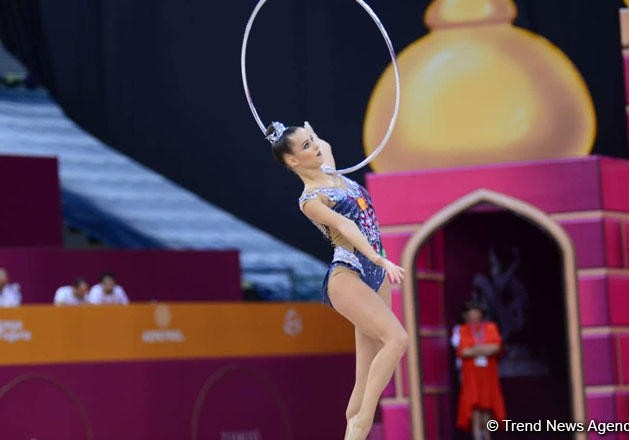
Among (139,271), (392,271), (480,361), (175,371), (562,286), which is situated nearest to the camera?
(392,271)

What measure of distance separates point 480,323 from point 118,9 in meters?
7.51

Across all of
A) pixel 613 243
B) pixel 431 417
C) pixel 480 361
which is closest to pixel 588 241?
pixel 613 243

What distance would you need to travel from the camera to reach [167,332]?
1317 centimetres

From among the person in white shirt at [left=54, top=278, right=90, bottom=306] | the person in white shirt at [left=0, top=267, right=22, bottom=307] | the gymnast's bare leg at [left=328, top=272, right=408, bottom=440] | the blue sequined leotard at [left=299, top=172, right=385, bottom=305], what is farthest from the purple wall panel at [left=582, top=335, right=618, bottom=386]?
the gymnast's bare leg at [left=328, top=272, right=408, bottom=440]

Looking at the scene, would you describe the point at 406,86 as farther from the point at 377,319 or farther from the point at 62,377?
the point at 377,319

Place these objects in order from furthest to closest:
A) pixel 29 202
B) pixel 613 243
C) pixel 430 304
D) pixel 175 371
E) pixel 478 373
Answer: pixel 29 202, pixel 430 304, pixel 478 373, pixel 175 371, pixel 613 243

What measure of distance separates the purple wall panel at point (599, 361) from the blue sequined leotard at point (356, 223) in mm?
6174

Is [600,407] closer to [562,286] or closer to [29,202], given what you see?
[562,286]

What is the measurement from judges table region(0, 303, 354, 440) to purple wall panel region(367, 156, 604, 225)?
1.84m

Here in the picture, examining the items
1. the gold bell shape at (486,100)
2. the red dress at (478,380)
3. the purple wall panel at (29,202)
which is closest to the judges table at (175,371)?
the red dress at (478,380)

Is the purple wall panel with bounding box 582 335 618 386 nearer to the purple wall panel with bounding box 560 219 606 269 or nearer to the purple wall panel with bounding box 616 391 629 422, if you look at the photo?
the purple wall panel with bounding box 616 391 629 422

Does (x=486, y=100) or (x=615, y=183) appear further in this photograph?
(x=486, y=100)

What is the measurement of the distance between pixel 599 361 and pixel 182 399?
12.3 ft

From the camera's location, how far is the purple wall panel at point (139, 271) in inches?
563
